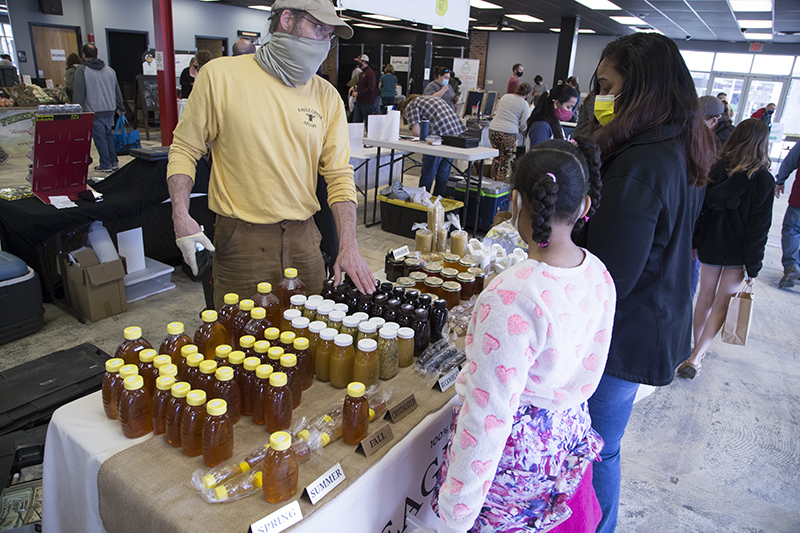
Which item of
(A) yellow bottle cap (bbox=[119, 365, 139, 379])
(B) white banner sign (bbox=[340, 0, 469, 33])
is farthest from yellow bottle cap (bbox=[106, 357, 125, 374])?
(B) white banner sign (bbox=[340, 0, 469, 33])

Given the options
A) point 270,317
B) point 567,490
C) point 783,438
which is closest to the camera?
point 567,490

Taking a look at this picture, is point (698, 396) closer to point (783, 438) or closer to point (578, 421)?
point (783, 438)

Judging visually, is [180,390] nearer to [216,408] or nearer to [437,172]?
[216,408]

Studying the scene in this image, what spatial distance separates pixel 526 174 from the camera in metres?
1.07

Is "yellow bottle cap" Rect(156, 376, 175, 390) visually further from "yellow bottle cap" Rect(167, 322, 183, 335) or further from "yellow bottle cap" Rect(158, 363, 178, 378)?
"yellow bottle cap" Rect(167, 322, 183, 335)

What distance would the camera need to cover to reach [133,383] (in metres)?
1.18

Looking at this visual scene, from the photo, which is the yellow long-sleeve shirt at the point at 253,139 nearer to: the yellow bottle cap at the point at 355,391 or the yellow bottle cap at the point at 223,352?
the yellow bottle cap at the point at 223,352

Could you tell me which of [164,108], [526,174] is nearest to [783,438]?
[526,174]

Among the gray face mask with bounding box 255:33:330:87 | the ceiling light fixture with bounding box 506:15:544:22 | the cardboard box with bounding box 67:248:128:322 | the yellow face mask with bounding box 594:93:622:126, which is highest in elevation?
the ceiling light fixture with bounding box 506:15:544:22

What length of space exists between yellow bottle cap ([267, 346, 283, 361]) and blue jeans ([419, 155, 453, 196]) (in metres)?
4.87

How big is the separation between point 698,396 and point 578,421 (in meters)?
2.46

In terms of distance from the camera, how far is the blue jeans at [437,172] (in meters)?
Result: 6.02

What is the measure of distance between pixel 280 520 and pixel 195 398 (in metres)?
0.33

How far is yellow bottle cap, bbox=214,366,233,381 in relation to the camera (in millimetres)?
1200
